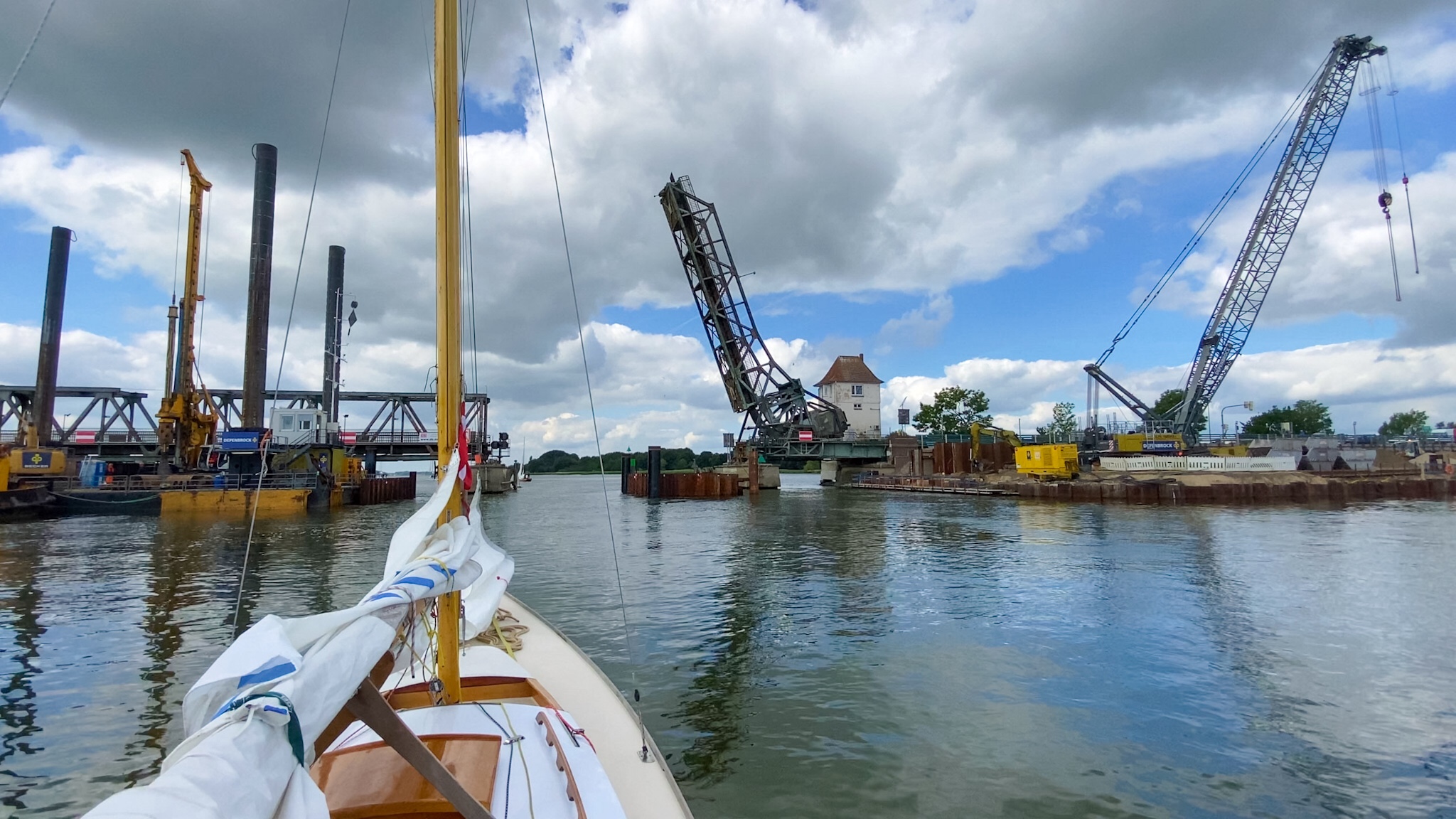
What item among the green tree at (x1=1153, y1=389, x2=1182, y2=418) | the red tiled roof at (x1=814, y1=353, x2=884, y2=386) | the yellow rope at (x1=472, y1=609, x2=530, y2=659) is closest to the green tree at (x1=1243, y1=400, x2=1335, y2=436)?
the green tree at (x1=1153, y1=389, x2=1182, y2=418)

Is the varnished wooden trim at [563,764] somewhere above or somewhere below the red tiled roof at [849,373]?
below

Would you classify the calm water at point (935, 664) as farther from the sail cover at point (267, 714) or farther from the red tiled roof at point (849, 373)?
the red tiled roof at point (849, 373)

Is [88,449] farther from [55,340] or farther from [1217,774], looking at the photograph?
[1217,774]

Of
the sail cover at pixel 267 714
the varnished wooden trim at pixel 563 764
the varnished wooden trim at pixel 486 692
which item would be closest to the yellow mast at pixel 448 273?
the varnished wooden trim at pixel 486 692

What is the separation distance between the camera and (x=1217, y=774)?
5.53 meters

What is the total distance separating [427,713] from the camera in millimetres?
3768

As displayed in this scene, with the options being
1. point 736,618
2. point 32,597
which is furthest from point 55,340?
point 736,618

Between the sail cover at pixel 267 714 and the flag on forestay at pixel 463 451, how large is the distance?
3.63 feet

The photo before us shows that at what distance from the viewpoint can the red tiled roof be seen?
7098 cm

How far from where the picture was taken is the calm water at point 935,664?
543 cm

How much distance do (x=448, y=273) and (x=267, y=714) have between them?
8.48ft

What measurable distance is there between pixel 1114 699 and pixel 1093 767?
1.78 metres

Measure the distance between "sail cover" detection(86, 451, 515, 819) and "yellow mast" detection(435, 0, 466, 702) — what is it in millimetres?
1117

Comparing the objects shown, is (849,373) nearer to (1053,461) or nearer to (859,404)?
(859,404)
